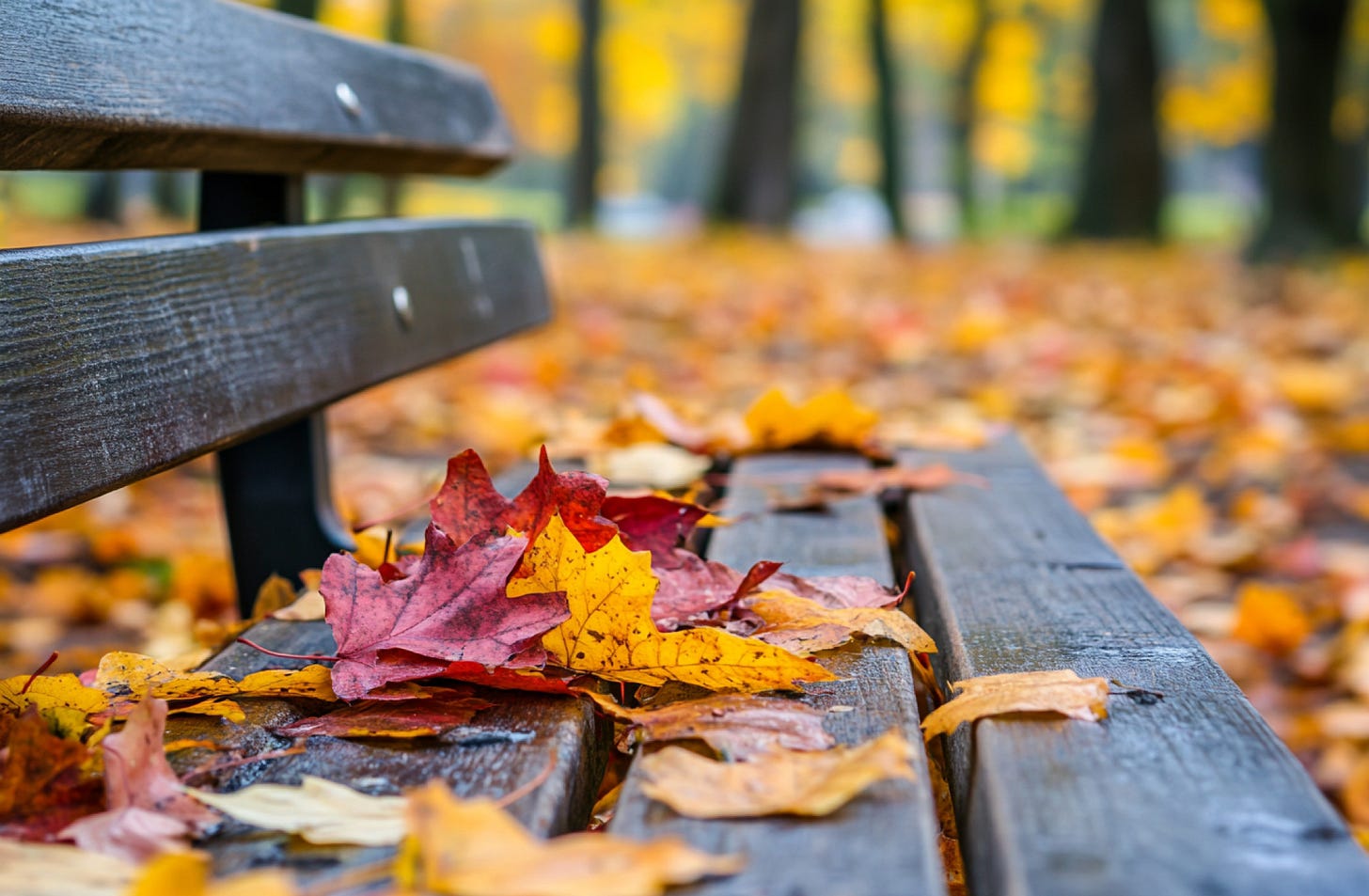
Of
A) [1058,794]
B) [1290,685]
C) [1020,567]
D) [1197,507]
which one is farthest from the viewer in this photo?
[1197,507]

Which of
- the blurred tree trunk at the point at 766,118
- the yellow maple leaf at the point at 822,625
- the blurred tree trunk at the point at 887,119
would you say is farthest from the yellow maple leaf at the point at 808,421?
the blurred tree trunk at the point at 887,119

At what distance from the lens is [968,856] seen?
70cm

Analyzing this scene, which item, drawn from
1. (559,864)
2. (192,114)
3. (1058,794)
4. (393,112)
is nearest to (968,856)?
(1058,794)

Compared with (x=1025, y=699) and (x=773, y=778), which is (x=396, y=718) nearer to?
(x=773, y=778)

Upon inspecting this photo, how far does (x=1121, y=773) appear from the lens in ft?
2.32

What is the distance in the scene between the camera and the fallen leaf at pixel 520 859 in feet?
1.83

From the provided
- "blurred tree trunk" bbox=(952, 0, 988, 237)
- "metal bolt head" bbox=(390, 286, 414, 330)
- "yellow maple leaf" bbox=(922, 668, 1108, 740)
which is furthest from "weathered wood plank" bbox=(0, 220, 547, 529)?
"blurred tree trunk" bbox=(952, 0, 988, 237)

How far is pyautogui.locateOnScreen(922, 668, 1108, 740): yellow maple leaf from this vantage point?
2.54 ft

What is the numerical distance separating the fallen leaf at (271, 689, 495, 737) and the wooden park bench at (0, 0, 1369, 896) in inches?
0.5

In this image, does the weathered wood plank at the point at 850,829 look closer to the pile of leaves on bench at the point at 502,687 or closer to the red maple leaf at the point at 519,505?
the pile of leaves on bench at the point at 502,687

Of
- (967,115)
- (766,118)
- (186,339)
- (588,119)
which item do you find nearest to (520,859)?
(186,339)

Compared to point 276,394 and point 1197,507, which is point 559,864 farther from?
point 1197,507

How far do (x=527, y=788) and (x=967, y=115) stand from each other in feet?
78.3

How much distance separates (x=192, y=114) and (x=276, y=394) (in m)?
0.27
